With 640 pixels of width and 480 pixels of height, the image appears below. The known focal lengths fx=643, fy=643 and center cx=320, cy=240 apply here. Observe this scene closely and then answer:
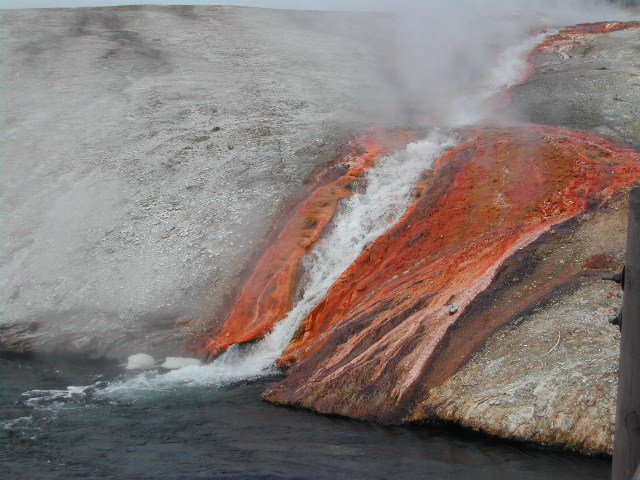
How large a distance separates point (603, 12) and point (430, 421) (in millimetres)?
24139

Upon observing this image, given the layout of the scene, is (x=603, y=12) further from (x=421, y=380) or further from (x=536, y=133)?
(x=421, y=380)

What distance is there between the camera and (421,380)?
21.8 ft

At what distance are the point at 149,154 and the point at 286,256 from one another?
5260 millimetres

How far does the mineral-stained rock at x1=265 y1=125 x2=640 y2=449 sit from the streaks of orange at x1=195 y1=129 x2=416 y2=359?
85 centimetres

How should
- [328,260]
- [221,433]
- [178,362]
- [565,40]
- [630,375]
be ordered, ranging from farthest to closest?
[565,40], [328,260], [178,362], [221,433], [630,375]

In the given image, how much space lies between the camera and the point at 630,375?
264 centimetres

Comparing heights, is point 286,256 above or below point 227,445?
below

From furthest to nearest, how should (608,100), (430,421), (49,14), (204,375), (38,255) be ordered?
(49,14)
(608,100)
(38,255)
(204,375)
(430,421)

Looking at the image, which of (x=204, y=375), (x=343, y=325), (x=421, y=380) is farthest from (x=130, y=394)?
(x=421, y=380)

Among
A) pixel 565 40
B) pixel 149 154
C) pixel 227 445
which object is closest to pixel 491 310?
pixel 227 445

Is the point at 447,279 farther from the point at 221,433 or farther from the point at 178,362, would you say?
the point at 178,362

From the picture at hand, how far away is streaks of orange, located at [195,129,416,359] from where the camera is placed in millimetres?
9648

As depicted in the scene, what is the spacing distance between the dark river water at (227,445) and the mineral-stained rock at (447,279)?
0.28m

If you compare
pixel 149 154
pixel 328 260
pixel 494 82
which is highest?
pixel 494 82
